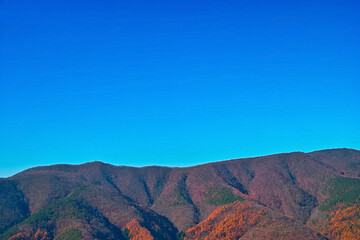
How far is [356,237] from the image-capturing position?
198 meters

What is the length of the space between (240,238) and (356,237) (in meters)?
72.9

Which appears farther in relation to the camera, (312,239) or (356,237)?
(356,237)

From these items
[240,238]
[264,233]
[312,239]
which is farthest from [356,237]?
[240,238]

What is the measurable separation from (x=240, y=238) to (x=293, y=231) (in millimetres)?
32229

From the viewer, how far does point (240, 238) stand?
198125 mm

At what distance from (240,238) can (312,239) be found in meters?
42.1

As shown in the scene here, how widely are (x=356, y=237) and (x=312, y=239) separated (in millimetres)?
39256

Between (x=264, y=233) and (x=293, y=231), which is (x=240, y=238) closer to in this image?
(x=264, y=233)

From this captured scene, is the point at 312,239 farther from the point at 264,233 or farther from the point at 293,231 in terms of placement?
the point at 264,233

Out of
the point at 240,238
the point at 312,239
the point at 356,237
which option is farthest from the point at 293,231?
the point at 356,237

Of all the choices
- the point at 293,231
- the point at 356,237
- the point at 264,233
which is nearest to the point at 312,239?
the point at 293,231

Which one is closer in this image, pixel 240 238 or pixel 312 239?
pixel 312 239

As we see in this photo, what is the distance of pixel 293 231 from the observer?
189 meters

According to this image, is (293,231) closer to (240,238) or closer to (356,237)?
(240,238)
